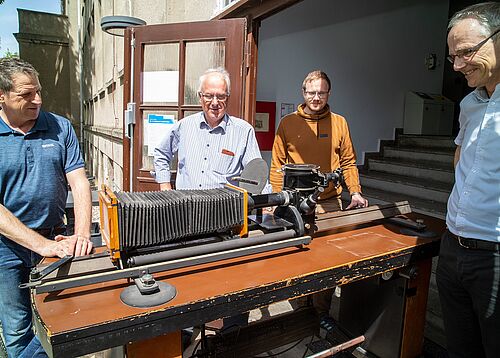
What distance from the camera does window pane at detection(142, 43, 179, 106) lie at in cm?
372

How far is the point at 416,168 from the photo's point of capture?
5.02 metres

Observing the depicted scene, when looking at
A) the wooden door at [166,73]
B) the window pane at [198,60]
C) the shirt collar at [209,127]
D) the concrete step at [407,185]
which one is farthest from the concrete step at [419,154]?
the shirt collar at [209,127]

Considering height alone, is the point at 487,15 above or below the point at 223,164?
above

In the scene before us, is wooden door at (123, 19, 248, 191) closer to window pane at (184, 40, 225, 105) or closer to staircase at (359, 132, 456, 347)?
window pane at (184, 40, 225, 105)

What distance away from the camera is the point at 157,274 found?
132 centimetres

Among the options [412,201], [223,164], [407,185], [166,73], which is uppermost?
[166,73]

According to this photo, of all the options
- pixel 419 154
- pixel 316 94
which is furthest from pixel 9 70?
pixel 419 154

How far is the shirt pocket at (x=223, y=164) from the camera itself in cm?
227

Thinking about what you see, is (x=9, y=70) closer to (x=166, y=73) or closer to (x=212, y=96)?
(x=212, y=96)

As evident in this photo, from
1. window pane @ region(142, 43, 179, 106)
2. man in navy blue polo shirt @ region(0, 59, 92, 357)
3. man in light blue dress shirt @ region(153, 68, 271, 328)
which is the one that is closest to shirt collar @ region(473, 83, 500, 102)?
man in light blue dress shirt @ region(153, 68, 271, 328)

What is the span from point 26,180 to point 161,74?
2.19 metres

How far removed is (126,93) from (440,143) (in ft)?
14.6

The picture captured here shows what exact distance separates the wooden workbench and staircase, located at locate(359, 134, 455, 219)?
8.16 feet

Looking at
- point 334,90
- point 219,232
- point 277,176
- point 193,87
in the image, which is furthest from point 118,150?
point 219,232
